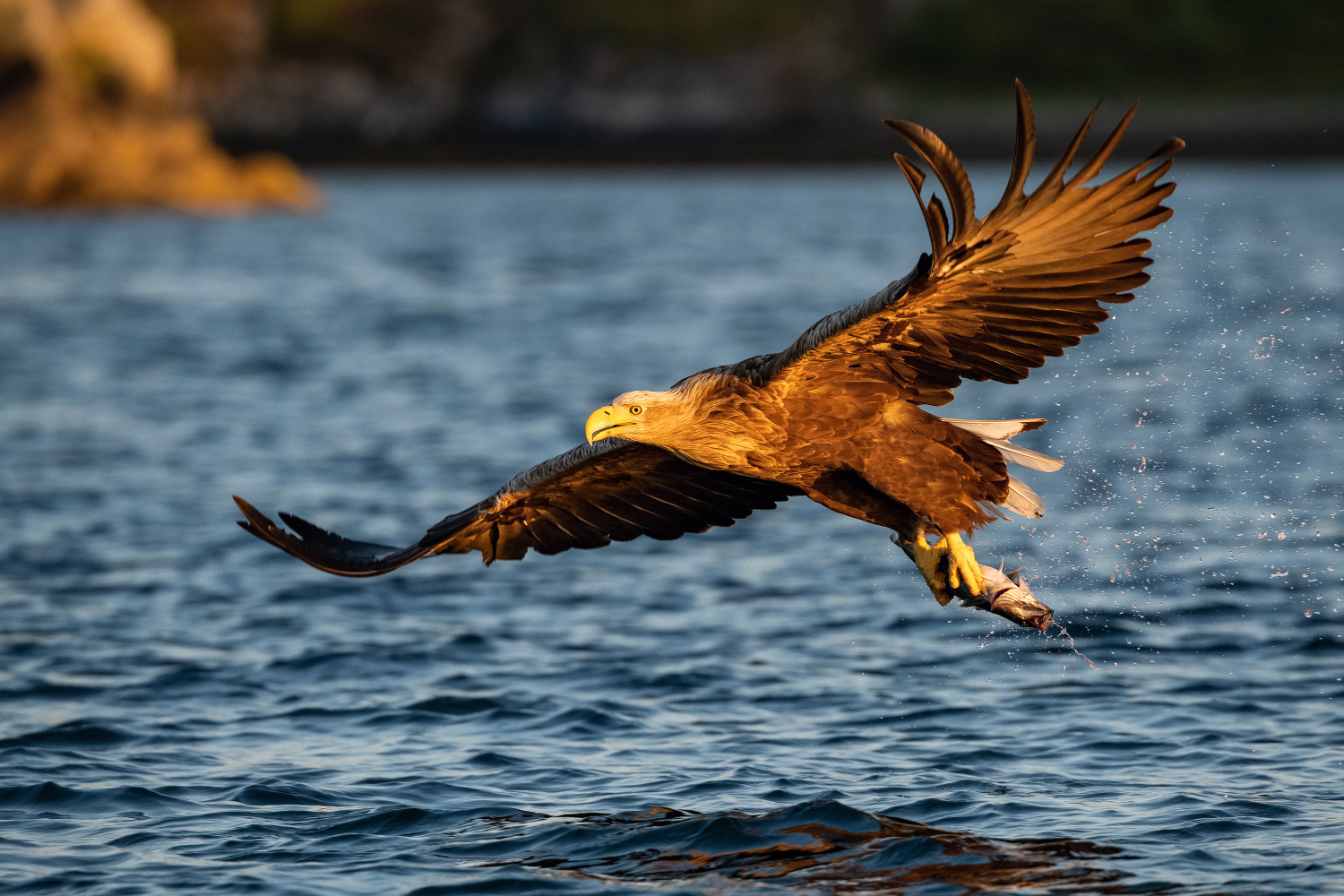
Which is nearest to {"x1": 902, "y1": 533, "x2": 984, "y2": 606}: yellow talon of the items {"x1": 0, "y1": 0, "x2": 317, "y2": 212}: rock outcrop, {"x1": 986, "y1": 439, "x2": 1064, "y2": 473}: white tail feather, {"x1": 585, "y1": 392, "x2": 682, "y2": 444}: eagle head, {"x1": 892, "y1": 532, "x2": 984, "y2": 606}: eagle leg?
{"x1": 892, "y1": 532, "x2": 984, "y2": 606}: eagle leg

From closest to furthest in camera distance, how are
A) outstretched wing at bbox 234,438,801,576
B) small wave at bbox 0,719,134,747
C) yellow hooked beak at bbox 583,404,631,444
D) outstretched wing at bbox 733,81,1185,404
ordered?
1. outstretched wing at bbox 733,81,1185,404
2. yellow hooked beak at bbox 583,404,631,444
3. outstretched wing at bbox 234,438,801,576
4. small wave at bbox 0,719,134,747

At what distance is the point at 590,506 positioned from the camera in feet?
27.7

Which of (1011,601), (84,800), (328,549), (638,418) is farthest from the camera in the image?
(84,800)

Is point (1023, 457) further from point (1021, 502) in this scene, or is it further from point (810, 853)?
point (810, 853)

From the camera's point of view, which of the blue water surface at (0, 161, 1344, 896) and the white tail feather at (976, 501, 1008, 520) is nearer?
the blue water surface at (0, 161, 1344, 896)

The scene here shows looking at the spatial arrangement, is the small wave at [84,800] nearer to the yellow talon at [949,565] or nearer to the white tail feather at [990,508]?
the yellow talon at [949,565]

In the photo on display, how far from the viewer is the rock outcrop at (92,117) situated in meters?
45.9

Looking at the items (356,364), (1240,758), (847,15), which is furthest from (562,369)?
(847,15)

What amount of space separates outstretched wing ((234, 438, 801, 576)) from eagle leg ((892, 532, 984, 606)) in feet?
2.23

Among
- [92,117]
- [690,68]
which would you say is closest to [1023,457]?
[92,117]

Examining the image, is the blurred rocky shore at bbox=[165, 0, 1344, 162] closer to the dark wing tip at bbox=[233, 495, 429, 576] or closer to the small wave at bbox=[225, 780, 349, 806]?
the dark wing tip at bbox=[233, 495, 429, 576]

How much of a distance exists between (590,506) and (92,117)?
4428 centimetres

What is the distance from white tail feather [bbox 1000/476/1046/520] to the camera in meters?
7.31

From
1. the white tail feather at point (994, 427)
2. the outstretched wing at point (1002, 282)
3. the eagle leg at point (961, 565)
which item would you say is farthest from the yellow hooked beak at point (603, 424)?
the eagle leg at point (961, 565)
